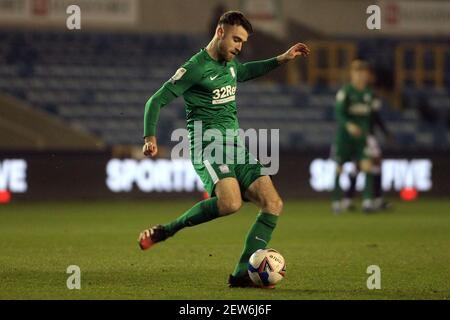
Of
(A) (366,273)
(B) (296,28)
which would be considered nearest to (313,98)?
(B) (296,28)

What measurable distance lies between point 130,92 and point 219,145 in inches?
563

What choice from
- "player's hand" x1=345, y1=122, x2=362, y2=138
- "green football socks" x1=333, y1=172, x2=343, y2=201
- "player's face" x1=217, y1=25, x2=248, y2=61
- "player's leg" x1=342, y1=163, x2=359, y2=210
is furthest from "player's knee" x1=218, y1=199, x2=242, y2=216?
"player's leg" x1=342, y1=163, x2=359, y2=210

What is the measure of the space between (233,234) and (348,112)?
13.4 feet

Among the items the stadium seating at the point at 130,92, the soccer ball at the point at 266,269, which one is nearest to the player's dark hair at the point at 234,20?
the soccer ball at the point at 266,269

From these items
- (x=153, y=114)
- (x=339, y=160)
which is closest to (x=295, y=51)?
(x=153, y=114)

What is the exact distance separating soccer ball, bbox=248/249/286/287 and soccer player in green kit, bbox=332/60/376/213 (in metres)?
8.02

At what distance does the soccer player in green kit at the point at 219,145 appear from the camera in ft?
25.1

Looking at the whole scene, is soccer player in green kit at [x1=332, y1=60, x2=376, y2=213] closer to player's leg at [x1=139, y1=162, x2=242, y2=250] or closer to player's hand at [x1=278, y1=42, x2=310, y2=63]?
player's hand at [x1=278, y1=42, x2=310, y2=63]

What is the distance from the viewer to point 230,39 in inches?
308

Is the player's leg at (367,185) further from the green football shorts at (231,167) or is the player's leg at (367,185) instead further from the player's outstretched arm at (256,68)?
the green football shorts at (231,167)

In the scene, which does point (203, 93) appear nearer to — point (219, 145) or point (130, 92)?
point (219, 145)

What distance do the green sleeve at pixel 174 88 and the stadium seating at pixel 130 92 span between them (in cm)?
1239

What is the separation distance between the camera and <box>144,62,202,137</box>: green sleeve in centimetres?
770

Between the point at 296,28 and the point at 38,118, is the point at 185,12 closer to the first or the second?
the point at 296,28
